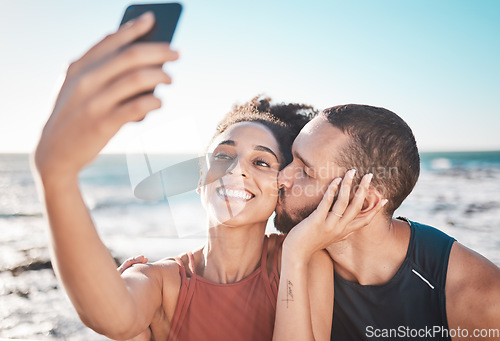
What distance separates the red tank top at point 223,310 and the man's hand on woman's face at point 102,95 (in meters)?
1.78

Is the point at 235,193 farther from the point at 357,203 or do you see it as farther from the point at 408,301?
the point at 408,301

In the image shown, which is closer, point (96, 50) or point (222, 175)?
point (96, 50)

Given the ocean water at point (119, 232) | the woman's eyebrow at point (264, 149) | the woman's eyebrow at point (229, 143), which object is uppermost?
the woman's eyebrow at point (229, 143)

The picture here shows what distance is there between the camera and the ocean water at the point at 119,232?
16.4ft

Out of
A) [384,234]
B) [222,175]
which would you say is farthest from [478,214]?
[222,175]

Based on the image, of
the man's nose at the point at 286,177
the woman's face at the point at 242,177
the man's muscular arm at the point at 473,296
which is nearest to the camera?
the man's muscular arm at the point at 473,296

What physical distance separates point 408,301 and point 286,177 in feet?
3.47

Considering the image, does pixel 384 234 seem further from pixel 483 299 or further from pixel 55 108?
pixel 55 108

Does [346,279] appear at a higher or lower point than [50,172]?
lower

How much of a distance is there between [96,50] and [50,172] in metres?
0.25

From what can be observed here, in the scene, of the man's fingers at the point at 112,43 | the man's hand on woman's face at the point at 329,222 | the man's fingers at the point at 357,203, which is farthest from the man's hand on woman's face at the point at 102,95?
the man's fingers at the point at 357,203

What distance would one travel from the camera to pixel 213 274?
2.57 metres

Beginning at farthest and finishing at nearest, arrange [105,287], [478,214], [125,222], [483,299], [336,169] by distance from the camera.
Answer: [125,222] → [478,214] → [336,169] → [483,299] → [105,287]

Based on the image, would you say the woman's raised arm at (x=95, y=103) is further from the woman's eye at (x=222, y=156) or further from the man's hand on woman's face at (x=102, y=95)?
the woman's eye at (x=222, y=156)
